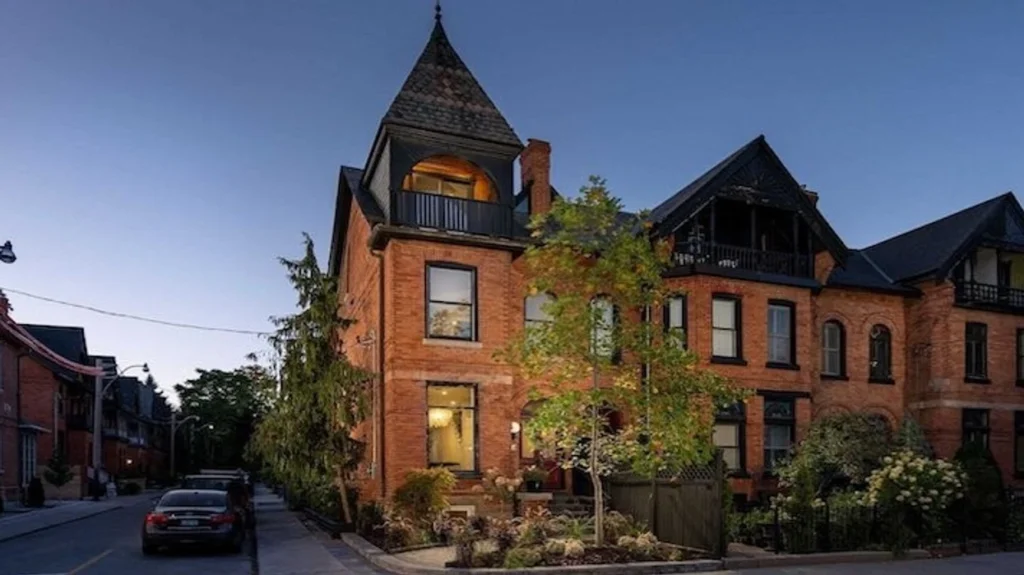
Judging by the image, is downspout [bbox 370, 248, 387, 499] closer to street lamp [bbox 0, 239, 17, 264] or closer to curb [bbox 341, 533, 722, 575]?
curb [bbox 341, 533, 722, 575]

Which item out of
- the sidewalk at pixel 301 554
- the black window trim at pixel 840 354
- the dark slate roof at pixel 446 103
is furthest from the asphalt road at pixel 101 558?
the black window trim at pixel 840 354

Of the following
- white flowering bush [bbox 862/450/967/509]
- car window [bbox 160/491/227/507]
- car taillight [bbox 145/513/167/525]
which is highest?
white flowering bush [bbox 862/450/967/509]

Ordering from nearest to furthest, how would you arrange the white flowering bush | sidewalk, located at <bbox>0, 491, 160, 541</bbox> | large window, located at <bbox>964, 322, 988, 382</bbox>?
the white flowering bush → sidewalk, located at <bbox>0, 491, 160, 541</bbox> → large window, located at <bbox>964, 322, 988, 382</bbox>

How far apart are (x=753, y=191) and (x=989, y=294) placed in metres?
9.74

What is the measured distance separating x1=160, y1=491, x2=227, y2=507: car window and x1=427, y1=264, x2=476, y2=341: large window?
19.9 ft

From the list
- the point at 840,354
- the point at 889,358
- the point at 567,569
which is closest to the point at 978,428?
the point at 889,358

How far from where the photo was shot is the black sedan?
14.7 metres

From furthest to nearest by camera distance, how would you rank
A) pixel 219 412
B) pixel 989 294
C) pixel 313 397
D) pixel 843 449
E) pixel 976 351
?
pixel 219 412
pixel 989 294
pixel 976 351
pixel 843 449
pixel 313 397

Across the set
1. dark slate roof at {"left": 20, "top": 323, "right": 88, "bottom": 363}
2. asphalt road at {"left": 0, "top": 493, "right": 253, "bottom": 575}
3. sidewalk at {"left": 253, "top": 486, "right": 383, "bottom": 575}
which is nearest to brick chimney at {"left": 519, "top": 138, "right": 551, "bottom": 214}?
sidewalk at {"left": 253, "top": 486, "right": 383, "bottom": 575}

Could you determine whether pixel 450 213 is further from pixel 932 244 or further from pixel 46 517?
pixel 46 517

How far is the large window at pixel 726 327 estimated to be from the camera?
2144 centimetres

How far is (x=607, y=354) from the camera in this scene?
14172 mm

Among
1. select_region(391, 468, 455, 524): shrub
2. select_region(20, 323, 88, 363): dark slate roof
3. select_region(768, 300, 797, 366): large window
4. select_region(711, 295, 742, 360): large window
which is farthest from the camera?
select_region(20, 323, 88, 363): dark slate roof

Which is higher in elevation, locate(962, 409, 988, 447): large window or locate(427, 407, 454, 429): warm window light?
locate(427, 407, 454, 429): warm window light
